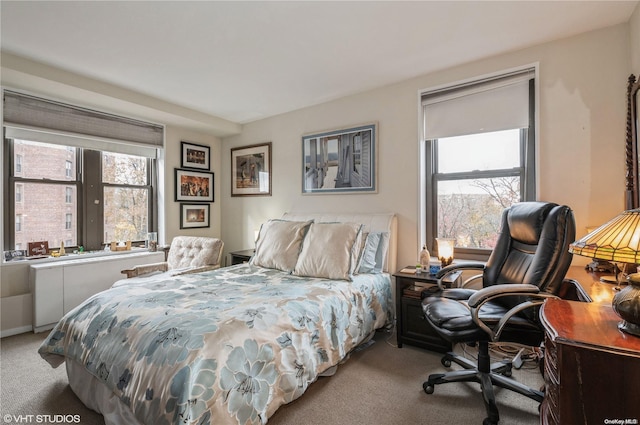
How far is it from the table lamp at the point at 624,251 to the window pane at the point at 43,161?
479cm

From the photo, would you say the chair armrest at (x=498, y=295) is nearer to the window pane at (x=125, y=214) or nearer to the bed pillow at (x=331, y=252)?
the bed pillow at (x=331, y=252)

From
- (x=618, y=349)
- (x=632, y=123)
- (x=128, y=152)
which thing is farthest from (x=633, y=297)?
(x=128, y=152)

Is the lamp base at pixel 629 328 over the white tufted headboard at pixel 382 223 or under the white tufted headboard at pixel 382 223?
under

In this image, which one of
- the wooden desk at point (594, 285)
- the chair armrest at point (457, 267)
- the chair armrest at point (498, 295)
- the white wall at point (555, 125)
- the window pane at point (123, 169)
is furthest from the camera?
the window pane at point (123, 169)

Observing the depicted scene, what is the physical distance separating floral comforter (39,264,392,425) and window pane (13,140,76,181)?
7.31 feet

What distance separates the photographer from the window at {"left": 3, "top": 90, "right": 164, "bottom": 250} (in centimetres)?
319

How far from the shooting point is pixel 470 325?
1776mm

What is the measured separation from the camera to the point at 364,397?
6.52 ft

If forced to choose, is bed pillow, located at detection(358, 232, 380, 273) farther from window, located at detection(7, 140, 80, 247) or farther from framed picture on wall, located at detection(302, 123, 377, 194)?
window, located at detection(7, 140, 80, 247)

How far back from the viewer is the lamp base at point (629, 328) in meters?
1.01

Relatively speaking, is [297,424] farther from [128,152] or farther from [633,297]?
[128,152]

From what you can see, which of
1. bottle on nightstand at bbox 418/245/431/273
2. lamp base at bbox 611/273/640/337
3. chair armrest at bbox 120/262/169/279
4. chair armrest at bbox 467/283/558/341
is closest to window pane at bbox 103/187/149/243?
chair armrest at bbox 120/262/169/279

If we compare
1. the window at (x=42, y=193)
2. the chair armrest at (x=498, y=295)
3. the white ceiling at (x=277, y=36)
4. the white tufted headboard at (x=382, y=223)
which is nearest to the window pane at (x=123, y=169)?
the window at (x=42, y=193)

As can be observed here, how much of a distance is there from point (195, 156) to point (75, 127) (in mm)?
1525
